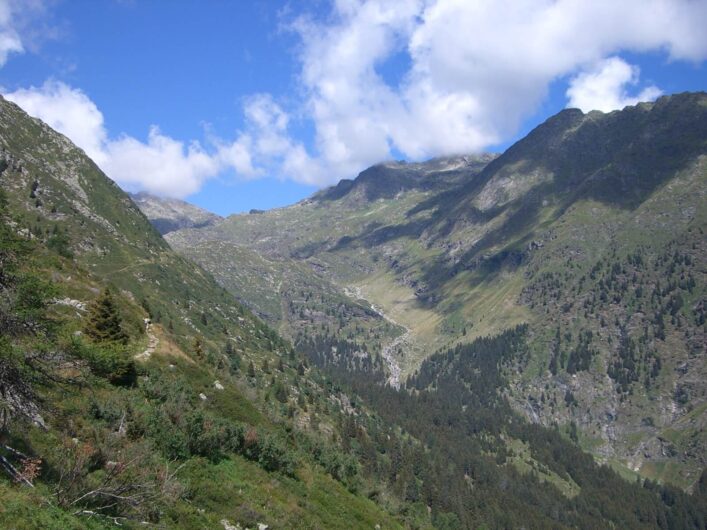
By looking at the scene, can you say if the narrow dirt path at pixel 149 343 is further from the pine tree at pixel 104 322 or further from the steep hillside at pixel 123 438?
the pine tree at pixel 104 322

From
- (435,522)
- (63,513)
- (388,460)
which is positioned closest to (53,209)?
(388,460)

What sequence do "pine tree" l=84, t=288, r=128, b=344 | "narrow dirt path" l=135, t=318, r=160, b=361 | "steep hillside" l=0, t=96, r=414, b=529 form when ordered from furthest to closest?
"narrow dirt path" l=135, t=318, r=160, b=361 → "pine tree" l=84, t=288, r=128, b=344 → "steep hillside" l=0, t=96, r=414, b=529

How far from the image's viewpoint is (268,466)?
119 ft

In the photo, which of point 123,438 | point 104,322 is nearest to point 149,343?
point 104,322

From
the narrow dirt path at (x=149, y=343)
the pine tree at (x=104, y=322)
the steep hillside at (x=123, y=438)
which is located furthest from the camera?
the narrow dirt path at (x=149, y=343)

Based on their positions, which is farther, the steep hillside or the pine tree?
the pine tree

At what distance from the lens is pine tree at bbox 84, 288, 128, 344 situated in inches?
1571

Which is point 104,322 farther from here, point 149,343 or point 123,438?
point 123,438

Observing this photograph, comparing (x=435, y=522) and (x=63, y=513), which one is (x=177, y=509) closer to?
(x=63, y=513)

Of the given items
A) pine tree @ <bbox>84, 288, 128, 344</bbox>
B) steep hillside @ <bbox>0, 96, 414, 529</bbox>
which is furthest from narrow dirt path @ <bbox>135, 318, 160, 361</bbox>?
pine tree @ <bbox>84, 288, 128, 344</bbox>

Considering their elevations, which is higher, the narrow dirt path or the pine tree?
the pine tree

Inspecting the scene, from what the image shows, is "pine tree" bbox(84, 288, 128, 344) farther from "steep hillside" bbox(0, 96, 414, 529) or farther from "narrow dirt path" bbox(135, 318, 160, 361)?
"narrow dirt path" bbox(135, 318, 160, 361)

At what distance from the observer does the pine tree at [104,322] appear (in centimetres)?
3991

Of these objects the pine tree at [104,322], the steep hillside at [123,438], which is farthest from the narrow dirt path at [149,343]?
the pine tree at [104,322]
